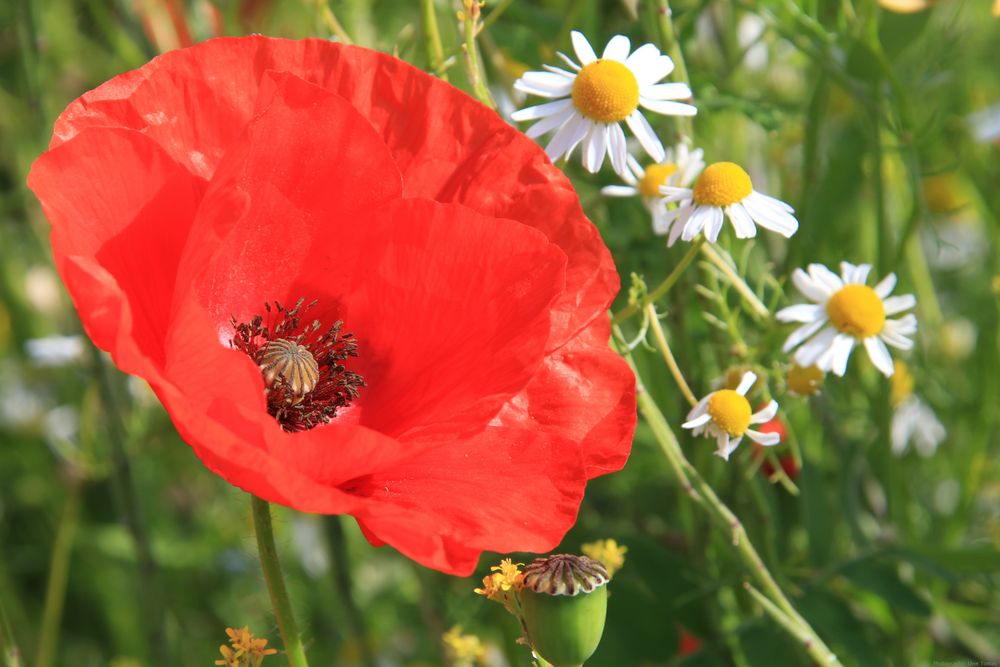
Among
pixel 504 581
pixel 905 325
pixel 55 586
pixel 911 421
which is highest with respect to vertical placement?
pixel 504 581

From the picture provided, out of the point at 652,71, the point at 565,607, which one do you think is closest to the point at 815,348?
the point at 652,71

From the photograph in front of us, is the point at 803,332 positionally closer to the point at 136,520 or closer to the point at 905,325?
the point at 905,325

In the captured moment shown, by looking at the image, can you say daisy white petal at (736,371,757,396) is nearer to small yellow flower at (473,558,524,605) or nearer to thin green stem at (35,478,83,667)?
small yellow flower at (473,558,524,605)

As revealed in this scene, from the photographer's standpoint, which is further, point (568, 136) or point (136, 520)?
point (136, 520)

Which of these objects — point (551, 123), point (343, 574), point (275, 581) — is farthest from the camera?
point (343, 574)

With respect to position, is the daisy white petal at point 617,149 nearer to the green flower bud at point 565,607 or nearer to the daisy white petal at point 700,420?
the daisy white petal at point 700,420

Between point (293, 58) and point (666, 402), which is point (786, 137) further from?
point (293, 58)

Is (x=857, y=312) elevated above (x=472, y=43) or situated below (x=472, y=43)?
below
